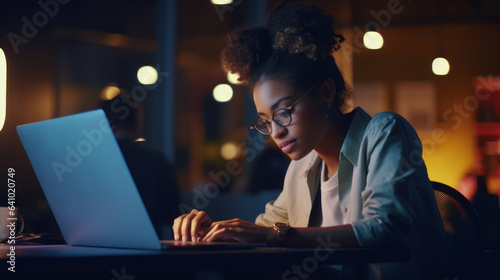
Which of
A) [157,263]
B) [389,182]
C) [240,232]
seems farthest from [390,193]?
[157,263]

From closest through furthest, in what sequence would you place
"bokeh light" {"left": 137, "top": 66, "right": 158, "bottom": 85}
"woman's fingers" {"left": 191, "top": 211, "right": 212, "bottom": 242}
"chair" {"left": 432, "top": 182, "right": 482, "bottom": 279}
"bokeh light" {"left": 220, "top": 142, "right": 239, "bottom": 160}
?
1. "woman's fingers" {"left": 191, "top": 211, "right": 212, "bottom": 242}
2. "chair" {"left": 432, "top": 182, "right": 482, "bottom": 279}
3. "bokeh light" {"left": 137, "top": 66, "right": 158, "bottom": 85}
4. "bokeh light" {"left": 220, "top": 142, "right": 239, "bottom": 160}

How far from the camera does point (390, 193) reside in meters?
1.19

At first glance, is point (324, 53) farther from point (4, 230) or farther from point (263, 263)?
point (4, 230)

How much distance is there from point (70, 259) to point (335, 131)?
3.34ft

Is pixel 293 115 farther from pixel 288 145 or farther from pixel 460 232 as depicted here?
pixel 460 232

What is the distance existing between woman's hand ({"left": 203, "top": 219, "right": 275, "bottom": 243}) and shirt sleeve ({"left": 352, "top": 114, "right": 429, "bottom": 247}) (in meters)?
0.20

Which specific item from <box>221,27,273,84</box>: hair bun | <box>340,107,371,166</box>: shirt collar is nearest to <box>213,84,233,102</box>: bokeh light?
<box>221,27,273,84</box>: hair bun

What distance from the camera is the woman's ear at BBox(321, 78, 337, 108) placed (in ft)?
5.27

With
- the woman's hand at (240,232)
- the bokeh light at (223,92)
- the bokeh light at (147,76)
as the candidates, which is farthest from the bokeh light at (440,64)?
the woman's hand at (240,232)

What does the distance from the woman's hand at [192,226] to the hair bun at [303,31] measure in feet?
1.80

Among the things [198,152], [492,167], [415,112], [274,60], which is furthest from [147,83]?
[492,167]

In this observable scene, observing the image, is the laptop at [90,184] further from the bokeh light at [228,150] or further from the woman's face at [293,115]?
the bokeh light at [228,150]

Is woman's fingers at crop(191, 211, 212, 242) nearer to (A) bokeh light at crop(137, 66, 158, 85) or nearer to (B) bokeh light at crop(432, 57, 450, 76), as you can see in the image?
(A) bokeh light at crop(137, 66, 158, 85)

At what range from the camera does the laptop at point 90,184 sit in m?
0.91
